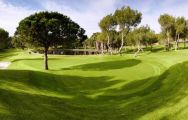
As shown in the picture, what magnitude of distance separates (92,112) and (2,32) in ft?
518

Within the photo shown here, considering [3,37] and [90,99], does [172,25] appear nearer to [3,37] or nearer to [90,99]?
[90,99]

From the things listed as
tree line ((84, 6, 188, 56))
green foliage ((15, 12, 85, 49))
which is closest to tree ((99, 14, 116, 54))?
tree line ((84, 6, 188, 56))

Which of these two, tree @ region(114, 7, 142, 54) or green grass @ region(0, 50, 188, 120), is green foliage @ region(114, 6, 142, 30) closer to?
tree @ region(114, 7, 142, 54)

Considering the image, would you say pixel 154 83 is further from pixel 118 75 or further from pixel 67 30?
pixel 67 30

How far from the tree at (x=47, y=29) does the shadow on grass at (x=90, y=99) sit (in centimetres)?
1820

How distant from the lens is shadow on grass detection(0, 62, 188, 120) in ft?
63.7

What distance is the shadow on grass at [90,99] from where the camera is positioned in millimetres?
19422

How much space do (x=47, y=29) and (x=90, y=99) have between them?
28.3 metres

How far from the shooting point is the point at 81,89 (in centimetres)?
3050

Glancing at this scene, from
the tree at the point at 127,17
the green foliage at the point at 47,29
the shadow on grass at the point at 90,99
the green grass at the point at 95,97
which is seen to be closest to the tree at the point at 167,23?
the tree at the point at 127,17

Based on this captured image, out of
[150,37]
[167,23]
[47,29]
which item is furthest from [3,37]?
[47,29]

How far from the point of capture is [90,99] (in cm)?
2606

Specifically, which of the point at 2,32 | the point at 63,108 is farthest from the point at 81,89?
the point at 2,32

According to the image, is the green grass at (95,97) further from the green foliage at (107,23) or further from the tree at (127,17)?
the green foliage at (107,23)
